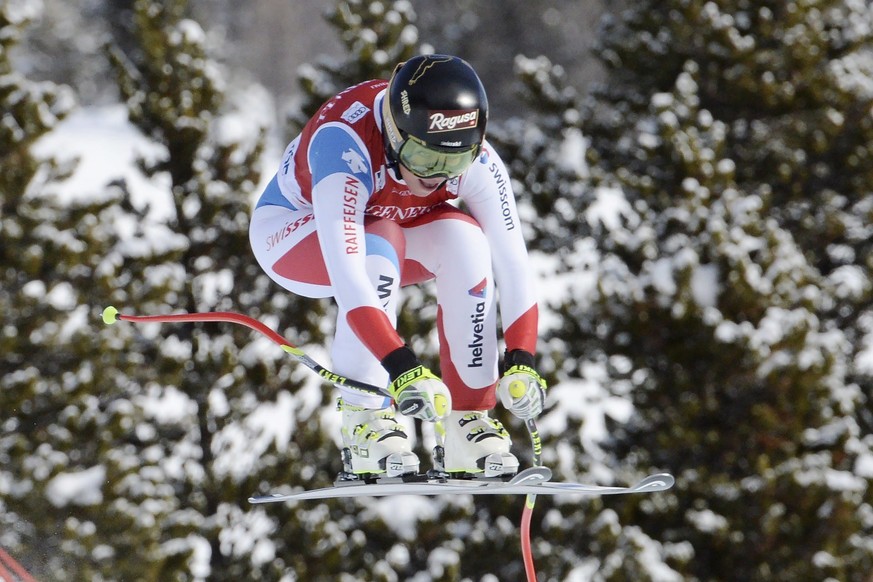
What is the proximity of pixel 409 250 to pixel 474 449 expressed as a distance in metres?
0.75

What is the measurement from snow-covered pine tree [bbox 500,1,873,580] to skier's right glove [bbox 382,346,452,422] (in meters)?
9.53

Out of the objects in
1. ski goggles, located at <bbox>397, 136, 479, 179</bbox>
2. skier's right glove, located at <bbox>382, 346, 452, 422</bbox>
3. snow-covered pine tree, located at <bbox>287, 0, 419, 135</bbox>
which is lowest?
snow-covered pine tree, located at <bbox>287, 0, 419, 135</bbox>

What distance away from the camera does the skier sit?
12.7ft

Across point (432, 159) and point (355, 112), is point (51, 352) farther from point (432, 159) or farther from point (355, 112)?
point (432, 159)

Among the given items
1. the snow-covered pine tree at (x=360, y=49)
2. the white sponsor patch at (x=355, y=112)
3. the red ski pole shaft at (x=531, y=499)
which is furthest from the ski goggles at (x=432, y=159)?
the snow-covered pine tree at (x=360, y=49)

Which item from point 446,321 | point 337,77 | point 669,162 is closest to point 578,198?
point 669,162

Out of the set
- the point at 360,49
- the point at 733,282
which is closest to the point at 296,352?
the point at 733,282

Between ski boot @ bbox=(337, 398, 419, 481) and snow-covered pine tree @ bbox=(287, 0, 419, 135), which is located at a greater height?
ski boot @ bbox=(337, 398, 419, 481)

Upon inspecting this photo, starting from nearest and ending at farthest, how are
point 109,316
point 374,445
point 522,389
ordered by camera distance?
point 522,389 → point 374,445 → point 109,316

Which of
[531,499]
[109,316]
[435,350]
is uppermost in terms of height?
[109,316]

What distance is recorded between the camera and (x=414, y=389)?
3.79 metres

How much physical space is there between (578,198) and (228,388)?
497cm

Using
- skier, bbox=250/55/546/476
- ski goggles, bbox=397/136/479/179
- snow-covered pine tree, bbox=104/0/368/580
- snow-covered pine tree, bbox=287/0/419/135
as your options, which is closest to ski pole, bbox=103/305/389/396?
skier, bbox=250/55/546/476

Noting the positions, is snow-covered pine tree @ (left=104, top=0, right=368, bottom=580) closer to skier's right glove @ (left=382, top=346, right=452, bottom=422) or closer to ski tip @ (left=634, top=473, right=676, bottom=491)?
ski tip @ (left=634, top=473, right=676, bottom=491)
